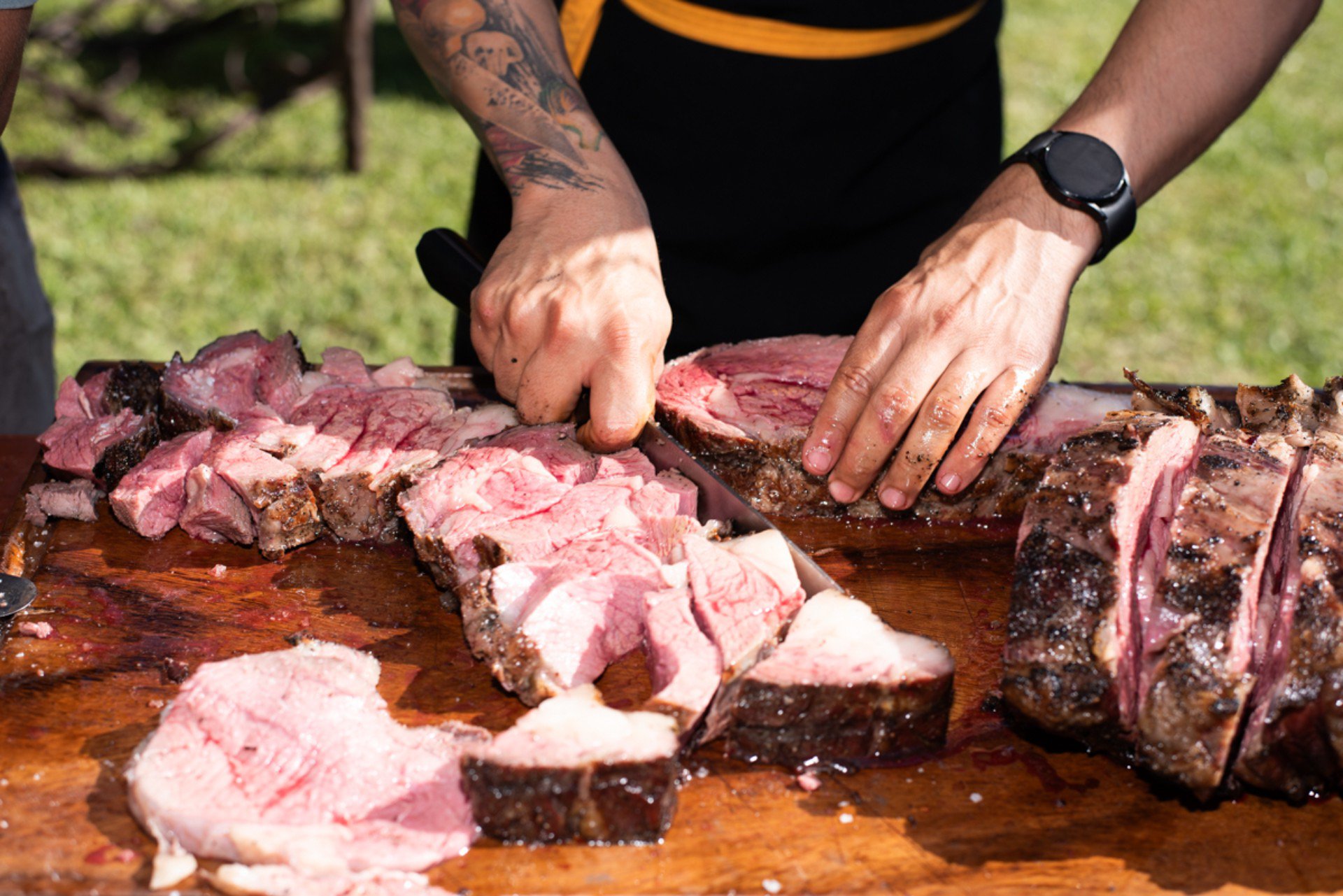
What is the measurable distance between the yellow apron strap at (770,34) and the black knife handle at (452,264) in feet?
3.26

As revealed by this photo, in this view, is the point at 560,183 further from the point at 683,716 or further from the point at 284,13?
the point at 284,13

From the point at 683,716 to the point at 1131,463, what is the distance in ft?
4.05

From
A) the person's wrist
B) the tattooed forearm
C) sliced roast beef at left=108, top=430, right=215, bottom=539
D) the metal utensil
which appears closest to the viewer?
the metal utensil

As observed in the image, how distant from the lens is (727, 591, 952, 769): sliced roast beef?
2.68m

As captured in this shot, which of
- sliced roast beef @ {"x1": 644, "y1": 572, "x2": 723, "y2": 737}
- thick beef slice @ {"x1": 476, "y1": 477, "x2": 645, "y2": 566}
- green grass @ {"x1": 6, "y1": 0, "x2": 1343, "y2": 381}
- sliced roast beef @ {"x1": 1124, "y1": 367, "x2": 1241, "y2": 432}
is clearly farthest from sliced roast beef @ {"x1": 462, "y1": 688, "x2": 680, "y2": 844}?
green grass @ {"x1": 6, "y1": 0, "x2": 1343, "y2": 381}

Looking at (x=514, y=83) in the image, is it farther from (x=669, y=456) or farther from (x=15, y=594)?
(x=15, y=594)

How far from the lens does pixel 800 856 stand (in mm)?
2479

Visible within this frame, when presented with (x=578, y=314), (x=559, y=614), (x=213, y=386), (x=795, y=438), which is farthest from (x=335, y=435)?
(x=795, y=438)

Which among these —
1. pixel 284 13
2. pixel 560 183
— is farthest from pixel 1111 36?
pixel 560 183

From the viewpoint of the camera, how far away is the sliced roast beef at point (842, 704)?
268 cm

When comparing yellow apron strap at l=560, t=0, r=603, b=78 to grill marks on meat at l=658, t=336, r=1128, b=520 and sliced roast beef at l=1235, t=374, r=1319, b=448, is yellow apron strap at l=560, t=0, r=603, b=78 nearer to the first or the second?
grill marks on meat at l=658, t=336, r=1128, b=520

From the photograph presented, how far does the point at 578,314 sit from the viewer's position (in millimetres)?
3379

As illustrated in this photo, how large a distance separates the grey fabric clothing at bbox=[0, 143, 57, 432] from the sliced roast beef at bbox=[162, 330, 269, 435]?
3.68ft

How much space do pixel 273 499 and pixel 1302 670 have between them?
8.40 feet
